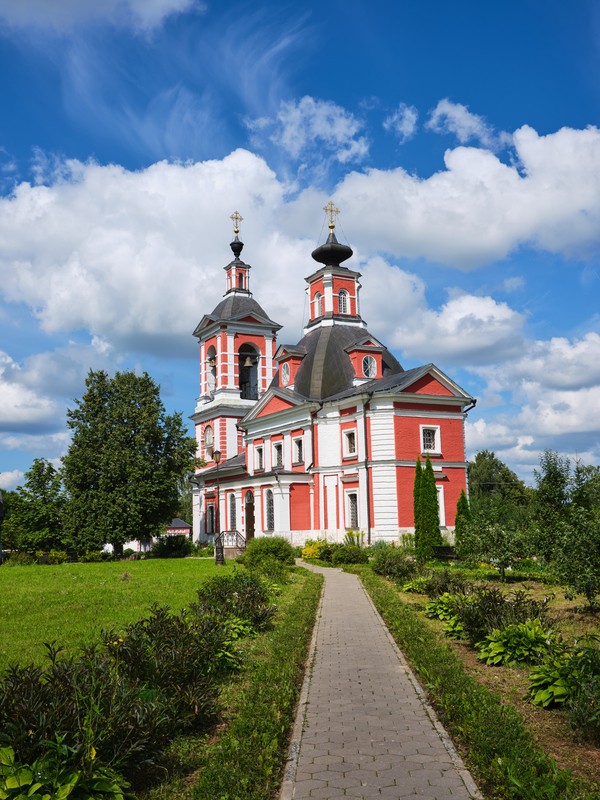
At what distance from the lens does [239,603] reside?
11.7 metres

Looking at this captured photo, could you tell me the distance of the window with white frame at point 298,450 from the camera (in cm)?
3609

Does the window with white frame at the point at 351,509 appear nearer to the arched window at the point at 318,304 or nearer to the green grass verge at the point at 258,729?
the arched window at the point at 318,304

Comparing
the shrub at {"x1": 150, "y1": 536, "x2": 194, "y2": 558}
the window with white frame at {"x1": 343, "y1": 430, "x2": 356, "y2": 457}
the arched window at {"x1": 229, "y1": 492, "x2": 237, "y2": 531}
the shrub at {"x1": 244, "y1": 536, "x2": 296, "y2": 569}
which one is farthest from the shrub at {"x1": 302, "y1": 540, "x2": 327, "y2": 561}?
the arched window at {"x1": 229, "y1": 492, "x2": 237, "y2": 531}

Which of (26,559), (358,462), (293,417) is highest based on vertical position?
(293,417)

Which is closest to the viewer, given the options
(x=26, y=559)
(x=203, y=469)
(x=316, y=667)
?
(x=316, y=667)

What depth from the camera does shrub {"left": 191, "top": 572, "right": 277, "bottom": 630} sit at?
35.5ft

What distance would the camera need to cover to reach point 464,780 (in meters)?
5.16

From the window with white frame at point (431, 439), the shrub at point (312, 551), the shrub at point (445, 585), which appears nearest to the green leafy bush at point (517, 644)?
the shrub at point (445, 585)

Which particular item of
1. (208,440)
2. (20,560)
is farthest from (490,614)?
(208,440)

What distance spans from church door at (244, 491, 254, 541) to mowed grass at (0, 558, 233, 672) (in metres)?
Answer: 15.0

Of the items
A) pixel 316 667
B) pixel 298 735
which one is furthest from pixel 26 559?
pixel 298 735

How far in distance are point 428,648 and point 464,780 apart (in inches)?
176

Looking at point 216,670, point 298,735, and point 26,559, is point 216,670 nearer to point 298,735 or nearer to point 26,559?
point 298,735

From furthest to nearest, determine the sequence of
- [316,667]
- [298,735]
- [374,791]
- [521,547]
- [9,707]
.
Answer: [521,547] < [316,667] < [298,735] < [374,791] < [9,707]
